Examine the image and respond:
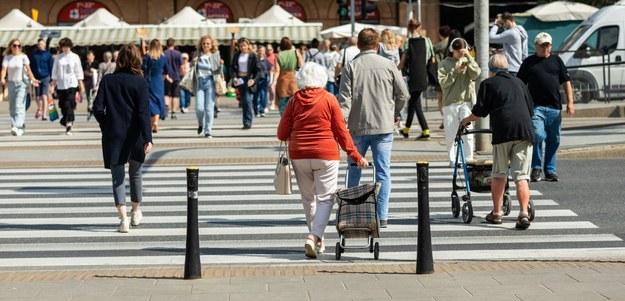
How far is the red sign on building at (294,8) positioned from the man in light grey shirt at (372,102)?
4781 cm

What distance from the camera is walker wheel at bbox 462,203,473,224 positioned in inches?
496

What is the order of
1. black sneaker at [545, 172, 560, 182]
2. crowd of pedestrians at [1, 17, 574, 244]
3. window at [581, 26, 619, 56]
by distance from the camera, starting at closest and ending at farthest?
crowd of pedestrians at [1, 17, 574, 244]
black sneaker at [545, 172, 560, 182]
window at [581, 26, 619, 56]

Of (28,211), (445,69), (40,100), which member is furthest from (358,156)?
(40,100)

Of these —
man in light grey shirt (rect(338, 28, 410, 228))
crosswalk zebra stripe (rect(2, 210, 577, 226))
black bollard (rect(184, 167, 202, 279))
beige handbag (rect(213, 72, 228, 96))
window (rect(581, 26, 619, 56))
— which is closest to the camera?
black bollard (rect(184, 167, 202, 279))

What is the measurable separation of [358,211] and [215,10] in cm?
4989

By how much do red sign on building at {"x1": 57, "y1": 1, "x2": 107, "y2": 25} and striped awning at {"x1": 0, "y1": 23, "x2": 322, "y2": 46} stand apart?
7707 millimetres

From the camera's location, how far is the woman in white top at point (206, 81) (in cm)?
2316

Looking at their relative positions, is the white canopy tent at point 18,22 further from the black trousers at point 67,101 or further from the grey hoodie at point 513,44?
the grey hoodie at point 513,44

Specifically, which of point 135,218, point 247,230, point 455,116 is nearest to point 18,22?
point 455,116

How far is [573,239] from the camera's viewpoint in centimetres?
1166

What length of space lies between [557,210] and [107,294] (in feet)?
19.8

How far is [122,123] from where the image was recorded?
12336 millimetres

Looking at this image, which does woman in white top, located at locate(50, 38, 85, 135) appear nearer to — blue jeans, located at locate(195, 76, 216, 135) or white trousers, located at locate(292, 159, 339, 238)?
blue jeans, located at locate(195, 76, 216, 135)

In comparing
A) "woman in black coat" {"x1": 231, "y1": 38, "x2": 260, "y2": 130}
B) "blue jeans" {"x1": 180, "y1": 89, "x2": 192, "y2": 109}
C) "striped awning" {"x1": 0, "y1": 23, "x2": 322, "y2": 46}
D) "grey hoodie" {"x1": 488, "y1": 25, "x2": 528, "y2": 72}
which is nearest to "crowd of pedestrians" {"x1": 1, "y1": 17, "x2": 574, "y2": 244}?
"grey hoodie" {"x1": 488, "y1": 25, "x2": 528, "y2": 72}
